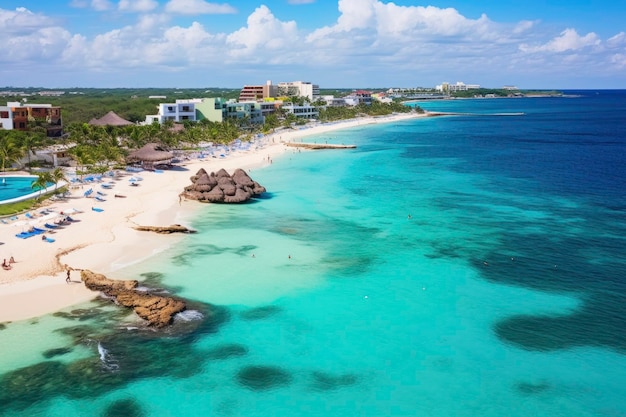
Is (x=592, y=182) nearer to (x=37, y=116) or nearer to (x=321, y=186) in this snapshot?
(x=321, y=186)

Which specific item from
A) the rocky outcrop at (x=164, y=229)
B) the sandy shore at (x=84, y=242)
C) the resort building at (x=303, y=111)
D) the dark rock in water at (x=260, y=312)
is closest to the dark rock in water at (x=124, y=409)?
the dark rock in water at (x=260, y=312)

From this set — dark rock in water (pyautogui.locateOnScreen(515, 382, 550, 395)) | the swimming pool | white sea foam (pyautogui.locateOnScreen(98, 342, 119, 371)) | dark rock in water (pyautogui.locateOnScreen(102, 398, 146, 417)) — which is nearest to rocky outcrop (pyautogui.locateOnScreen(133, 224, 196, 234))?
the swimming pool

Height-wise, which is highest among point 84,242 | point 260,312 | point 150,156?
point 150,156

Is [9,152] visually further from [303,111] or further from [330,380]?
[303,111]

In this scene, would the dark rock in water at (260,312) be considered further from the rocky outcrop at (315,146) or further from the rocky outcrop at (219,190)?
the rocky outcrop at (315,146)

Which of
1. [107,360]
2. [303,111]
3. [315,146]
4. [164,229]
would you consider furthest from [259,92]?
[107,360]

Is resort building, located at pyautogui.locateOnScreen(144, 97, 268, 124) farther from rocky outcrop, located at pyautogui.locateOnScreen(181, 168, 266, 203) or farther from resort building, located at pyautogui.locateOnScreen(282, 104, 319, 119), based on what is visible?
rocky outcrop, located at pyautogui.locateOnScreen(181, 168, 266, 203)
